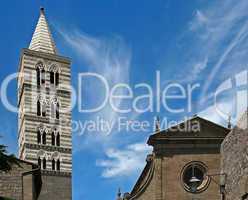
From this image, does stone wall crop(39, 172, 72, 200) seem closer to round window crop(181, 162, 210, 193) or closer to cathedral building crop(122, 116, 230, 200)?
cathedral building crop(122, 116, 230, 200)

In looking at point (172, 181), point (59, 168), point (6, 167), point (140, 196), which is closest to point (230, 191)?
point (6, 167)

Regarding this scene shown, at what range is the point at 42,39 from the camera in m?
62.0

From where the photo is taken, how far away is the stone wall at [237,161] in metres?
12.2

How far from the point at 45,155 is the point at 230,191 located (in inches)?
1766

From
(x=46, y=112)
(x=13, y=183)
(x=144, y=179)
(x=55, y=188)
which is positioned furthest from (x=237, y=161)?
(x=46, y=112)

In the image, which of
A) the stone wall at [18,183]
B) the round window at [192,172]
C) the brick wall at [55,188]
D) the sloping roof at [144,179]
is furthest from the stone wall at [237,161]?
the brick wall at [55,188]

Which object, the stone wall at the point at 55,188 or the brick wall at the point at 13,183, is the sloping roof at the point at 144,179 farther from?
the stone wall at the point at 55,188

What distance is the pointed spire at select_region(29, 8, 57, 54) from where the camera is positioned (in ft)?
203

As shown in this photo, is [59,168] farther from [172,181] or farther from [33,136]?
[172,181]

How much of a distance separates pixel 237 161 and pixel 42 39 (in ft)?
167

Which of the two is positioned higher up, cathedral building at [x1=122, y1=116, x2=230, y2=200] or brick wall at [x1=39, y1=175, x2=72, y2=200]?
cathedral building at [x1=122, y1=116, x2=230, y2=200]

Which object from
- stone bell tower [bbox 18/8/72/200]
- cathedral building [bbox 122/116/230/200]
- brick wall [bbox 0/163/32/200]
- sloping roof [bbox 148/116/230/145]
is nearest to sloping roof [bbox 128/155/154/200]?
cathedral building [bbox 122/116/230/200]

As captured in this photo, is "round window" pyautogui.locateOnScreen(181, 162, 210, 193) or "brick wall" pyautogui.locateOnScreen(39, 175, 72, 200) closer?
"round window" pyautogui.locateOnScreen(181, 162, 210, 193)

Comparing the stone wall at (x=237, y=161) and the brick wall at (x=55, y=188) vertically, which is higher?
the stone wall at (x=237, y=161)
